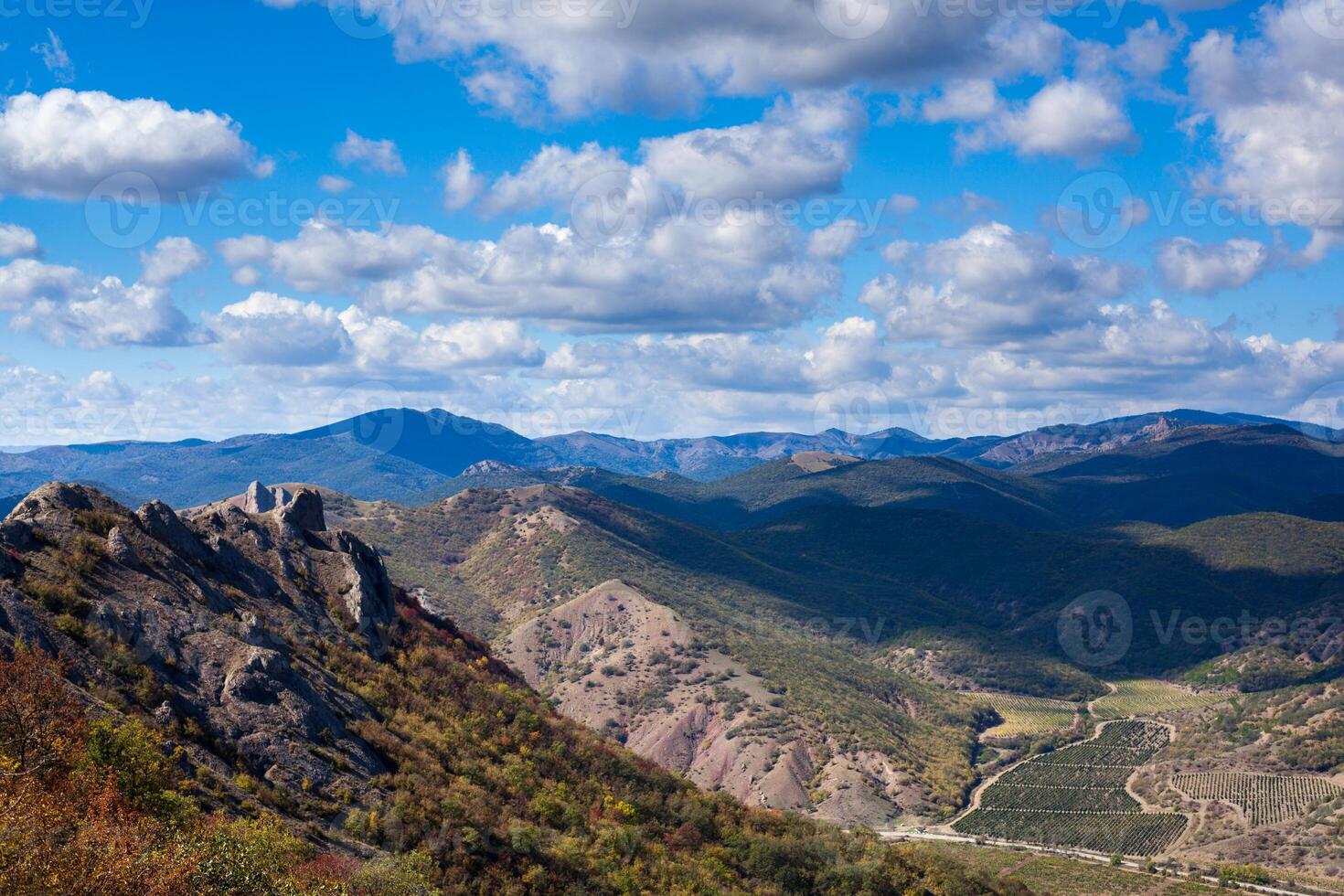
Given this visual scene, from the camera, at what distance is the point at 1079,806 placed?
154875 mm

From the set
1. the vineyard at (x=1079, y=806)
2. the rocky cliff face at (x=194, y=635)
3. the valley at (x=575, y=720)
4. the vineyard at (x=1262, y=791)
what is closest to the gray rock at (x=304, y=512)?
the valley at (x=575, y=720)

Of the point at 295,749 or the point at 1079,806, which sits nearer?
the point at 295,749

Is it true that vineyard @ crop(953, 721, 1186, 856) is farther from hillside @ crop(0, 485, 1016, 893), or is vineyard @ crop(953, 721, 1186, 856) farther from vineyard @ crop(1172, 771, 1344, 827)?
hillside @ crop(0, 485, 1016, 893)

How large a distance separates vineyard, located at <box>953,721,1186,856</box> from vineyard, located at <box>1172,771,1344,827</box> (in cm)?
1064

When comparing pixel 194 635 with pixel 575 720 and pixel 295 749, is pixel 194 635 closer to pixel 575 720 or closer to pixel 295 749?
pixel 295 749

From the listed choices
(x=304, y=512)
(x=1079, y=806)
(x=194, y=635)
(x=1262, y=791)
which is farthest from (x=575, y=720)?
(x=1262, y=791)

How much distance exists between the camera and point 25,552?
1518 inches

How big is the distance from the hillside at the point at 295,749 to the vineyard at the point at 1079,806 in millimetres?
92320

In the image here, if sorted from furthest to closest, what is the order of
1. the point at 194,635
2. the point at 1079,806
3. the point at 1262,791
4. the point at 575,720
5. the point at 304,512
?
the point at 1079,806 → the point at 1262,791 → the point at 575,720 → the point at 304,512 → the point at 194,635

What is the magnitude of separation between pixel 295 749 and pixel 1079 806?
154 m

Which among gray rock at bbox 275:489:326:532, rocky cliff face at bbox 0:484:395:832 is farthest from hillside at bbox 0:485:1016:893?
gray rock at bbox 275:489:326:532

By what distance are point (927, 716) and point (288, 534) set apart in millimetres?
168348

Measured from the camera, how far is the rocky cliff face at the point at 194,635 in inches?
1344

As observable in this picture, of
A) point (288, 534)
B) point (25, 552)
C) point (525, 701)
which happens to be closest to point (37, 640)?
point (25, 552)
